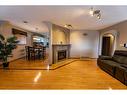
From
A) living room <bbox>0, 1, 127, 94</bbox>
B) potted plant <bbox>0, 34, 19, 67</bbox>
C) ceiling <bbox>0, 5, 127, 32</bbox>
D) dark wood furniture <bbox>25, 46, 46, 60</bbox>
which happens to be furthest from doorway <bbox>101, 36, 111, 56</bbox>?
potted plant <bbox>0, 34, 19, 67</bbox>

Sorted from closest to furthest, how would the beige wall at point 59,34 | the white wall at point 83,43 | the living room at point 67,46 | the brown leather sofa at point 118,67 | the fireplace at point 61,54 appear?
the brown leather sofa at point 118,67
the living room at point 67,46
the beige wall at point 59,34
the fireplace at point 61,54
the white wall at point 83,43

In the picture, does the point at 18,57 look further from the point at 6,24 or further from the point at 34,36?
the point at 34,36

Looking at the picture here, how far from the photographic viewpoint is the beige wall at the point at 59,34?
658 centimetres

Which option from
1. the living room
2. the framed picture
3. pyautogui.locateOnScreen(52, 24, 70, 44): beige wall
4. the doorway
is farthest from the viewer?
the doorway

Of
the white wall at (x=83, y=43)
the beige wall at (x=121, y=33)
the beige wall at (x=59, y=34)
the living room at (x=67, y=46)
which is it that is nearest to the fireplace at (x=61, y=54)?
the living room at (x=67, y=46)

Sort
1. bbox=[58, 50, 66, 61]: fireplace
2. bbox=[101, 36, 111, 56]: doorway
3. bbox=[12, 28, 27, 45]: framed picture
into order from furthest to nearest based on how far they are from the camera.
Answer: bbox=[101, 36, 111, 56]: doorway
bbox=[12, 28, 27, 45]: framed picture
bbox=[58, 50, 66, 61]: fireplace

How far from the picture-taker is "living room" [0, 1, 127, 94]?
3.58 meters

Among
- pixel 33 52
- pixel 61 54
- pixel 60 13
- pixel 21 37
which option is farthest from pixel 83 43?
pixel 60 13

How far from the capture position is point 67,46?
841 cm

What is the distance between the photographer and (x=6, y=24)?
623cm

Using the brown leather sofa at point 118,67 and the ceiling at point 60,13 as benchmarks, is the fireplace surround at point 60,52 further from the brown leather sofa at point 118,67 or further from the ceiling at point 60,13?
the brown leather sofa at point 118,67

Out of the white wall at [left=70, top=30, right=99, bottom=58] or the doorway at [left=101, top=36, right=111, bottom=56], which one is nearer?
the doorway at [left=101, top=36, right=111, bottom=56]

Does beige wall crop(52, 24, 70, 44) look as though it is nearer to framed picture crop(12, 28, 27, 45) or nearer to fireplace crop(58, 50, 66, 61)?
fireplace crop(58, 50, 66, 61)
